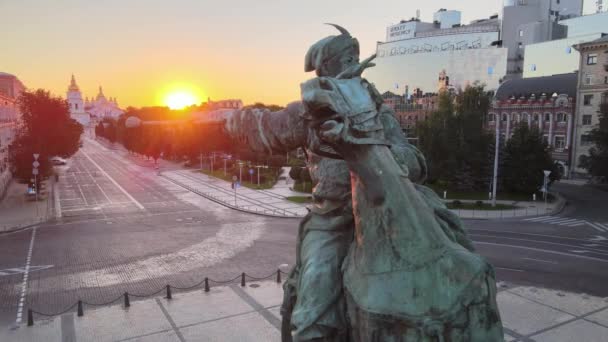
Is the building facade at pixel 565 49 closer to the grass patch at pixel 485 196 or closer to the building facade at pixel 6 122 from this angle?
the grass patch at pixel 485 196

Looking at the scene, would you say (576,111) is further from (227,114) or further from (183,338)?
(227,114)

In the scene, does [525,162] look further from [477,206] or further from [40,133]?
[40,133]

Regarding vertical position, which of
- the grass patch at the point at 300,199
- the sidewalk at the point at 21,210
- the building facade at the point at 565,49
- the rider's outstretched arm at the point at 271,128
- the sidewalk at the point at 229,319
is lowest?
the sidewalk at the point at 21,210

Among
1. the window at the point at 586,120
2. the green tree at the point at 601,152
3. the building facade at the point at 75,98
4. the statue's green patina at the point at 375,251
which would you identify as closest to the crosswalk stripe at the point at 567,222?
the green tree at the point at 601,152

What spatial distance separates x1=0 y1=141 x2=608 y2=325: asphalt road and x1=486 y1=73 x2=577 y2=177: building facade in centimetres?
2305

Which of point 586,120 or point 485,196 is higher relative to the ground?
point 586,120

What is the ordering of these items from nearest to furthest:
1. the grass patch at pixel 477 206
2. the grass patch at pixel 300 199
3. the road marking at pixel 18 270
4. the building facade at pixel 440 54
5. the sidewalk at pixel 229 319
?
the sidewalk at pixel 229 319 → the road marking at pixel 18 270 → the grass patch at pixel 477 206 → the grass patch at pixel 300 199 → the building facade at pixel 440 54

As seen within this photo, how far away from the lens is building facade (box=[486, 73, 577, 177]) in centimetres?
5650

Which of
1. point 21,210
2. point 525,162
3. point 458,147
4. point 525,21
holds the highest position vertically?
point 525,21

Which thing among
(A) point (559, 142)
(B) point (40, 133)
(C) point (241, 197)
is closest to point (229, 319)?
(C) point (241, 197)

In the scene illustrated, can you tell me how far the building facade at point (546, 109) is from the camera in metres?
56.5

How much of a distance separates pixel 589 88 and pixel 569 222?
94.9 feet

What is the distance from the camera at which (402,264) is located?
156 inches

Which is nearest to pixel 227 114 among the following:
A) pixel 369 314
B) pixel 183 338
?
pixel 369 314
